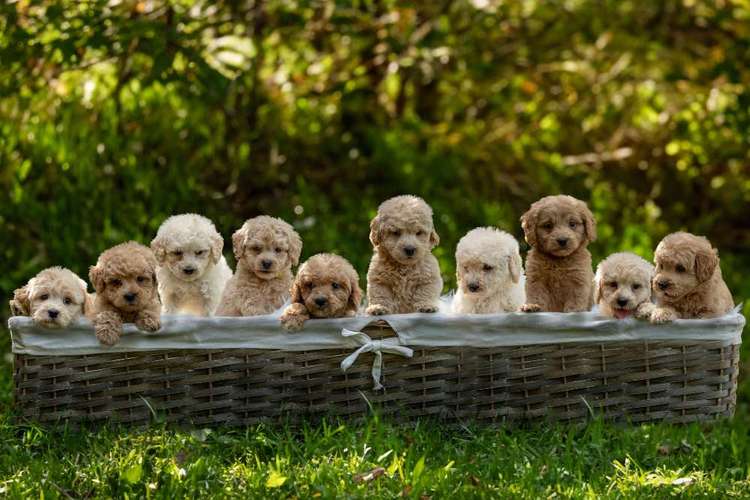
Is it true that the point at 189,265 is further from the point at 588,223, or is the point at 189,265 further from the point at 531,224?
the point at 588,223

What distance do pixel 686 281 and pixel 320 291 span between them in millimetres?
1630

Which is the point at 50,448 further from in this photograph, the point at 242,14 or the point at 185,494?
the point at 242,14

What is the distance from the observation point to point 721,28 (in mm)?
9383

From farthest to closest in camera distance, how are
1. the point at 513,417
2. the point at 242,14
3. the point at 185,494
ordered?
the point at 242,14 < the point at 513,417 < the point at 185,494

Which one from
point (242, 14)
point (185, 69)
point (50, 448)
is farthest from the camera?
point (242, 14)

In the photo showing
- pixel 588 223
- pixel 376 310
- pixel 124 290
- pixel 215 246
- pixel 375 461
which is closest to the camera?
pixel 375 461

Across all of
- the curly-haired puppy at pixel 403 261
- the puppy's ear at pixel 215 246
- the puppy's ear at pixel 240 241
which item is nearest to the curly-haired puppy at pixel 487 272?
the curly-haired puppy at pixel 403 261

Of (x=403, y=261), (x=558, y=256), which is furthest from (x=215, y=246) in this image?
(x=558, y=256)

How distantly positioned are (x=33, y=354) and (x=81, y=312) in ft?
0.92

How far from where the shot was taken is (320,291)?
4.53 m

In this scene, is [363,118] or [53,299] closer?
[53,299]

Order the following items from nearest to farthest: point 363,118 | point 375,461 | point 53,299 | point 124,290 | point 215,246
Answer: point 375,461
point 124,290
point 53,299
point 215,246
point 363,118

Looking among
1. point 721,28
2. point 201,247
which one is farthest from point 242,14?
point 721,28

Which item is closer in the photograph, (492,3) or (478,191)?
(492,3)
